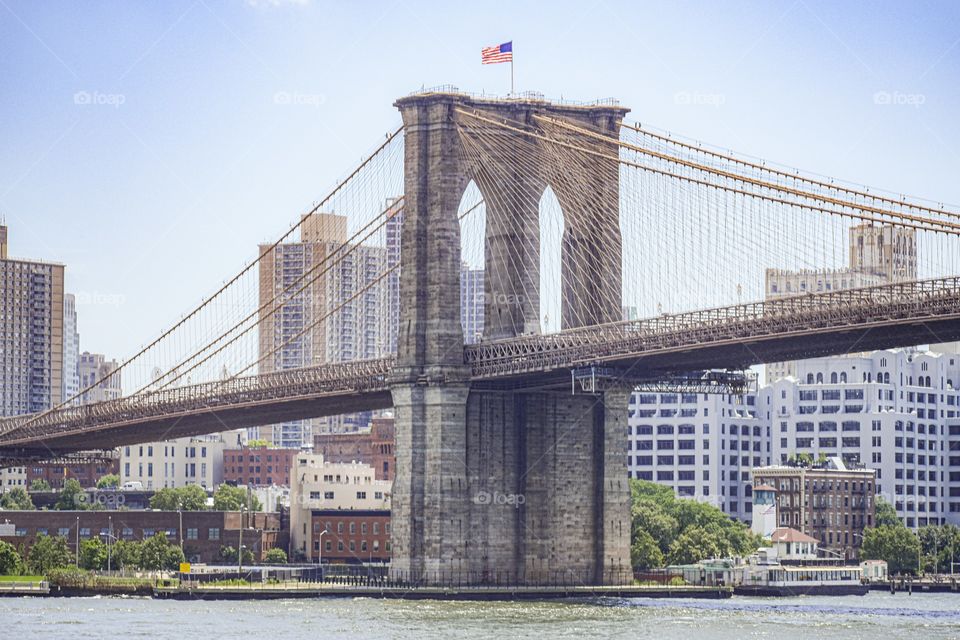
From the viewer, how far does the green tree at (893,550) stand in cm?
16025

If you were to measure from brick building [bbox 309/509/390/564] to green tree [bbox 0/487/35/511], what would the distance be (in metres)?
39.0

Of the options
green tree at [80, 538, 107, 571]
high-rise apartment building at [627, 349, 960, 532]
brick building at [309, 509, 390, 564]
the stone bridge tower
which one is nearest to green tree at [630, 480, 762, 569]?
brick building at [309, 509, 390, 564]

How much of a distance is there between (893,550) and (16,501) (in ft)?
242

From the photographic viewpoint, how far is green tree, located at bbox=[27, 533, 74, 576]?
126 metres

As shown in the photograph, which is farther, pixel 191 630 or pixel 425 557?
pixel 425 557

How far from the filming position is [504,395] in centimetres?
10881

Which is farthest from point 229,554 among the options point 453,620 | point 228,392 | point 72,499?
point 453,620

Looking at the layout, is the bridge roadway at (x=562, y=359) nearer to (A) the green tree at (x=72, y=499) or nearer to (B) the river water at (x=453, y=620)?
(B) the river water at (x=453, y=620)

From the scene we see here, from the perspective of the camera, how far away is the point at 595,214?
109 meters

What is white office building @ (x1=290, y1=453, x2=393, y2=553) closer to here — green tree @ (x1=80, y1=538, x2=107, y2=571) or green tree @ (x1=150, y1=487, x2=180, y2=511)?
green tree @ (x1=150, y1=487, x2=180, y2=511)

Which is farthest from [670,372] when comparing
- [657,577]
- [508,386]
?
[657,577]

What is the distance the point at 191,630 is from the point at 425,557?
21.6m

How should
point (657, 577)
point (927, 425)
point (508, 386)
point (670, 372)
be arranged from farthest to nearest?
1. point (927, 425)
2. point (657, 577)
3. point (508, 386)
4. point (670, 372)

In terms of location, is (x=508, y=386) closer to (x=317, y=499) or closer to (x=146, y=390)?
(x=146, y=390)
